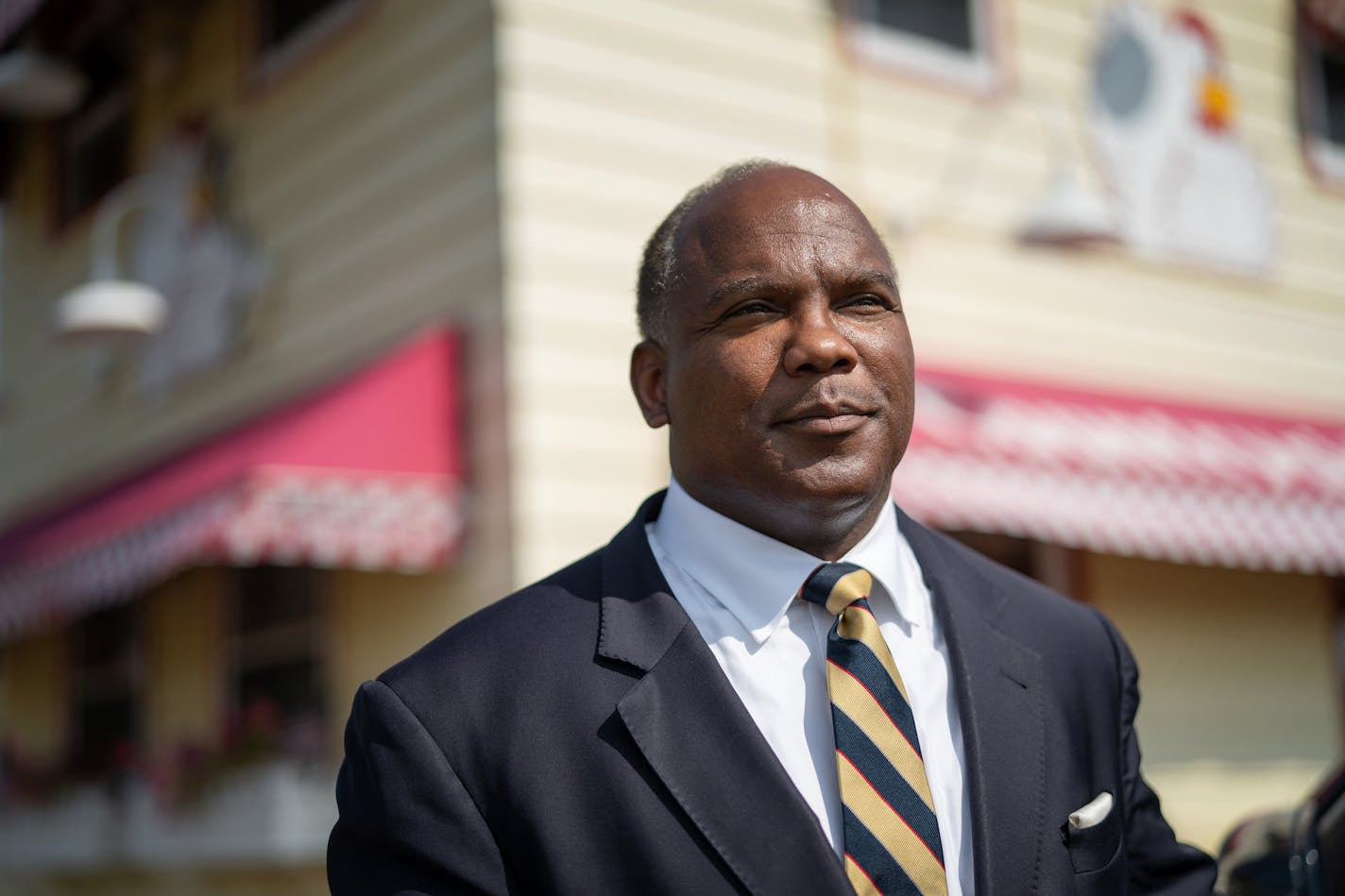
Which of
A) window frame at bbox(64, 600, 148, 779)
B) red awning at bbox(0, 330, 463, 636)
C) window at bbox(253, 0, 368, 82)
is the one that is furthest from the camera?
window frame at bbox(64, 600, 148, 779)

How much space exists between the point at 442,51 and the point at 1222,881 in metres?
4.40

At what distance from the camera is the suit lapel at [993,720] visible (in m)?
1.86

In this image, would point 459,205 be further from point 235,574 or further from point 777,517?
point 777,517

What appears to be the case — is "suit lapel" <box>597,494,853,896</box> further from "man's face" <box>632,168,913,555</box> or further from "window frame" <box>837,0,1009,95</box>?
"window frame" <box>837,0,1009,95</box>

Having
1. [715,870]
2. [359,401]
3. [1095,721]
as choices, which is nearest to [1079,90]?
[359,401]

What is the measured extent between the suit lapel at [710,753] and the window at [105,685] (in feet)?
21.5

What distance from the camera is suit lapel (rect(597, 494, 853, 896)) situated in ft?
5.67

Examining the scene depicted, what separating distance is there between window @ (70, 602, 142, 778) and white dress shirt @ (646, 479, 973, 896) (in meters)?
6.51

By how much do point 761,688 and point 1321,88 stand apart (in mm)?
8136

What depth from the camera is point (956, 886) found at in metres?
1.85

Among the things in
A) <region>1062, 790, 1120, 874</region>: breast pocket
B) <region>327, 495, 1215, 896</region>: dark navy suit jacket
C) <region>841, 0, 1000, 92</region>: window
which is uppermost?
<region>841, 0, 1000, 92</region>: window

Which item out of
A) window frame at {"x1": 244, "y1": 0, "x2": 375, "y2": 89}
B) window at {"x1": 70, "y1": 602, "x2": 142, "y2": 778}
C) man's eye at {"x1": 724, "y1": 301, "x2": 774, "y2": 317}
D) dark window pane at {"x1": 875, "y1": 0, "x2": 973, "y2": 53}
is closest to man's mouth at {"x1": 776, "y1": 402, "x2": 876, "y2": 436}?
man's eye at {"x1": 724, "y1": 301, "x2": 774, "y2": 317}

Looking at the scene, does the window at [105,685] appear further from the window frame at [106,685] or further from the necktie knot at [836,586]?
the necktie knot at [836,586]

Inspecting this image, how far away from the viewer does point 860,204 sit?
6590 mm
